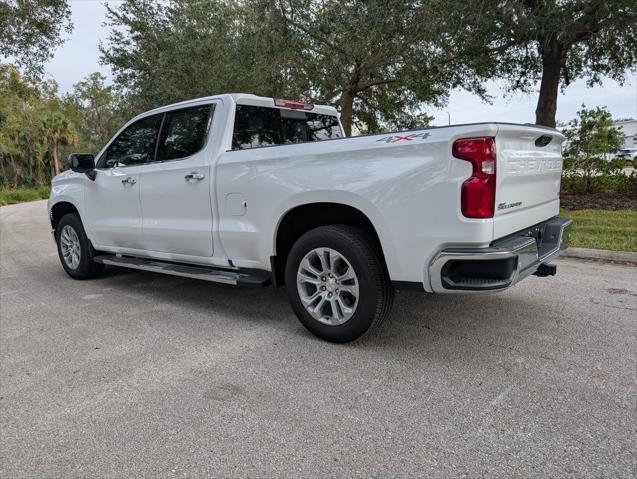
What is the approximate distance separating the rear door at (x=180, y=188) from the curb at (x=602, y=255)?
4501 mm

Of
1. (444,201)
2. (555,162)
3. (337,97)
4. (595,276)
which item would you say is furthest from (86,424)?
(337,97)

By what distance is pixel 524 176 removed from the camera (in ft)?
10.9

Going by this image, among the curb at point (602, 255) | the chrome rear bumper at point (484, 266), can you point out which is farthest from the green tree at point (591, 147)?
the chrome rear bumper at point (484, 266)

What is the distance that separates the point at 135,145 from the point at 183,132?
86cm

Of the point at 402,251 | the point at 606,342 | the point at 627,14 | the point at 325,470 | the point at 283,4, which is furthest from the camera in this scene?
the point at 283,4

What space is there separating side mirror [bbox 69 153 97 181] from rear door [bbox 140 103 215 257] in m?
0.98

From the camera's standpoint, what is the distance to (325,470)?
2.21m

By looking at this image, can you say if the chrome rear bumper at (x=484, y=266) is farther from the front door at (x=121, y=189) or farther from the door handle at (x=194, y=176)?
the front door at (x=121, y=189)

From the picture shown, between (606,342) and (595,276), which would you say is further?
(595,276)

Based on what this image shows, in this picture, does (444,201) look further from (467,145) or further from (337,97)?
(337,97)

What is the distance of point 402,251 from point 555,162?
174 centimetres

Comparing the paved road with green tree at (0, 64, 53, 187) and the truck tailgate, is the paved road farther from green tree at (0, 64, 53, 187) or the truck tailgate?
green tree at (0, 64, 53, 187)

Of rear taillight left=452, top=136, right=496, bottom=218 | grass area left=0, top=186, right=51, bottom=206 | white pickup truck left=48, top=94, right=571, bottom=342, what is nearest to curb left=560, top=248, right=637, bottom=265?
white pickup truck left=48, top=94, right=571, bottom=342

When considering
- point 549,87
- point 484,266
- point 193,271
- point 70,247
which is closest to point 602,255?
point 484,266
